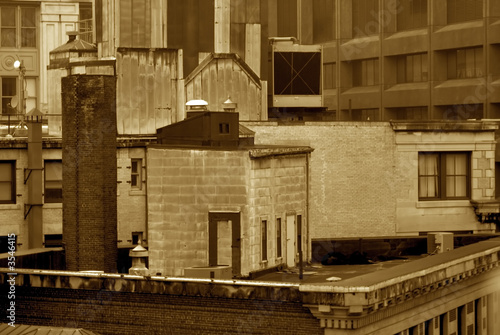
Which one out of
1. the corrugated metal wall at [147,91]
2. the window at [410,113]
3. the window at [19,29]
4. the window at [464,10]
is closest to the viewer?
the corrugated metal wall at [147,91]

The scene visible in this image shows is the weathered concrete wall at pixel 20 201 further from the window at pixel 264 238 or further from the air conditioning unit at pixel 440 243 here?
the air conditioning unit at pixel 440 243

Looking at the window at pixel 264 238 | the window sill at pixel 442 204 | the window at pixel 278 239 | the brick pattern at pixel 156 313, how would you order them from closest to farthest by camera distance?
the brick pattern at pixel 156 313 < the window at pixel 264 238 < the window at pixel 278 239 < the window sill at pixel 442 204

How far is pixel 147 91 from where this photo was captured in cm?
6372

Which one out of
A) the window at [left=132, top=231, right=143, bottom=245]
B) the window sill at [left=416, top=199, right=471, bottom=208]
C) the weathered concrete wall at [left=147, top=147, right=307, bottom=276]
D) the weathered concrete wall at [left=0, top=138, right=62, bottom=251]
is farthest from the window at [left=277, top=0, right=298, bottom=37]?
the weathered concrete wall at [left=147, top=147, right=307, bottom=276]

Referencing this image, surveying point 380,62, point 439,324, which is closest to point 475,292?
point 439,324

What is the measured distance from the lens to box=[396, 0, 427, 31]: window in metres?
106

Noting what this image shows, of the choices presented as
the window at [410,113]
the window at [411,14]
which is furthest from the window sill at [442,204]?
the window at [411,14]

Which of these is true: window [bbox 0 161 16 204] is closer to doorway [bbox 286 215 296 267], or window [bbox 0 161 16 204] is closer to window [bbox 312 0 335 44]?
doorway [bbox 286 215 296 267]

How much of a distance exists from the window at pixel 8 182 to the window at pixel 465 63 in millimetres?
47731

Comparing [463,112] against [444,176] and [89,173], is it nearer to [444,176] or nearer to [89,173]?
[444,176]

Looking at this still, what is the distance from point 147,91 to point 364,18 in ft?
167

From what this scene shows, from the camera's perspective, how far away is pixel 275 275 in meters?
48.7

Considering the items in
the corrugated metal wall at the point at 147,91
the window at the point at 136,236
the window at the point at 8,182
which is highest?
the corrugated metal wall at the point at 147,91

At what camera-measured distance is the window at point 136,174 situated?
59.9 metres
